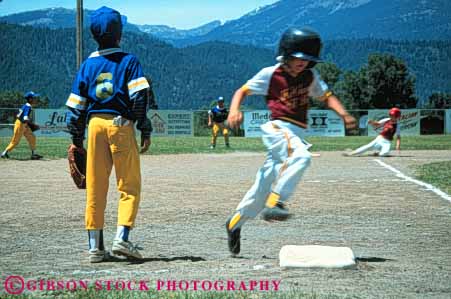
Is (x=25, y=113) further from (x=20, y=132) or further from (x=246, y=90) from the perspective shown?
(x=246, y=90)

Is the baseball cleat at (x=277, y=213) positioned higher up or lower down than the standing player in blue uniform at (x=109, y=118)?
lower down

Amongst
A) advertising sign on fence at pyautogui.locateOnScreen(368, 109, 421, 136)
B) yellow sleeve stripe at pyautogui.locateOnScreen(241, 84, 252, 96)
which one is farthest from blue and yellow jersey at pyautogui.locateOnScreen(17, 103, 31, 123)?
advertising sign on fence at pyautogui.locateOnScreen(368, 109, 421, 136)

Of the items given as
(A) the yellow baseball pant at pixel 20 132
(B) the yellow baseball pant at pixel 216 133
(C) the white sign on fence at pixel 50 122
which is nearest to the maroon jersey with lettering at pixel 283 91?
(A) the yellow baseball pant at pixel 20 132

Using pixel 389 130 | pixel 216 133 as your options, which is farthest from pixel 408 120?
pixel 389 130

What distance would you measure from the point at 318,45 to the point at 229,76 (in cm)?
15362

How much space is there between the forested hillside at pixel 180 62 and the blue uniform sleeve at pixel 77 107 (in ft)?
358

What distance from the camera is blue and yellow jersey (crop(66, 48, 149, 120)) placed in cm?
631

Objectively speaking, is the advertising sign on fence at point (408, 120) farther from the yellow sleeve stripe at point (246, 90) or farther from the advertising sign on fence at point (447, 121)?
the yellow sleeve stripe at point (246, 90)

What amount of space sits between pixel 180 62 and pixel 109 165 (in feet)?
482

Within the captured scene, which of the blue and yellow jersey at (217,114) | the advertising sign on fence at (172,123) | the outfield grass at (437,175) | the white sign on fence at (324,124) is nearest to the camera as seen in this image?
the outfield grass at (437,175)

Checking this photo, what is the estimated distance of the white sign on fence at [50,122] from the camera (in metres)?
40.7

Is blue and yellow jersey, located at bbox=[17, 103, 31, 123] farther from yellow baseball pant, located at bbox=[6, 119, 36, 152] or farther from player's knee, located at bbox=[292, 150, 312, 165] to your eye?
player's knee, located at bbox=[292, 150, 312, 165]

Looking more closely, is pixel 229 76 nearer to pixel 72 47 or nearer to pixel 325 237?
pixel 72 47

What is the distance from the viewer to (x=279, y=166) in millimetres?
6375
